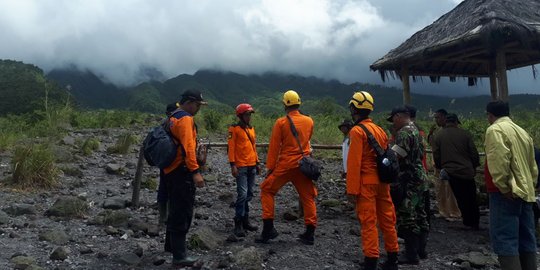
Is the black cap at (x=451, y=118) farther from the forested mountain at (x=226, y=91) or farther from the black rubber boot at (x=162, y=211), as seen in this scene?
the forested mountain at (x=226, y=91)

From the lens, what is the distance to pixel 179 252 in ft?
14.7

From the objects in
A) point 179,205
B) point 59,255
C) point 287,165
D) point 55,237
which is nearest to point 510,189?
point 287,165

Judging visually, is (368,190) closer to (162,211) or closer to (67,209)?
(162,211)

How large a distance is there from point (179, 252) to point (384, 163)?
2198mm

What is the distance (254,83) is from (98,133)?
→ 110 m

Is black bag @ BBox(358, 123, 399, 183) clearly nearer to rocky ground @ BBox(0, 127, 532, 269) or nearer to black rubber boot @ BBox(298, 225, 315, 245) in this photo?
rocky ground @ BBox(0, 127, 532, 269)

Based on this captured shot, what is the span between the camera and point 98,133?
15.7 meters

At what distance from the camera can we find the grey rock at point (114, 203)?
6793 millimetres

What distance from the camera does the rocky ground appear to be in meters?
4.63

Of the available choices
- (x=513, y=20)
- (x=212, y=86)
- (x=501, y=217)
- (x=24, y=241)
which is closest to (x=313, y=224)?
(x=501, y=217)

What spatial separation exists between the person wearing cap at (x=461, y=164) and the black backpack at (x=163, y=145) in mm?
4061

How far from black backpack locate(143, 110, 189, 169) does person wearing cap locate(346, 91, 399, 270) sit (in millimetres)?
1666

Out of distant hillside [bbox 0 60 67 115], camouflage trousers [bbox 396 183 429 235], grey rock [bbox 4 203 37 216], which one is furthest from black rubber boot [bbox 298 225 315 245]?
distant hillside [bbox 0 60 67 115]

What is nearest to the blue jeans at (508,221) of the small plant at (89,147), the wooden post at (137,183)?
the wooden post at (137,183)
